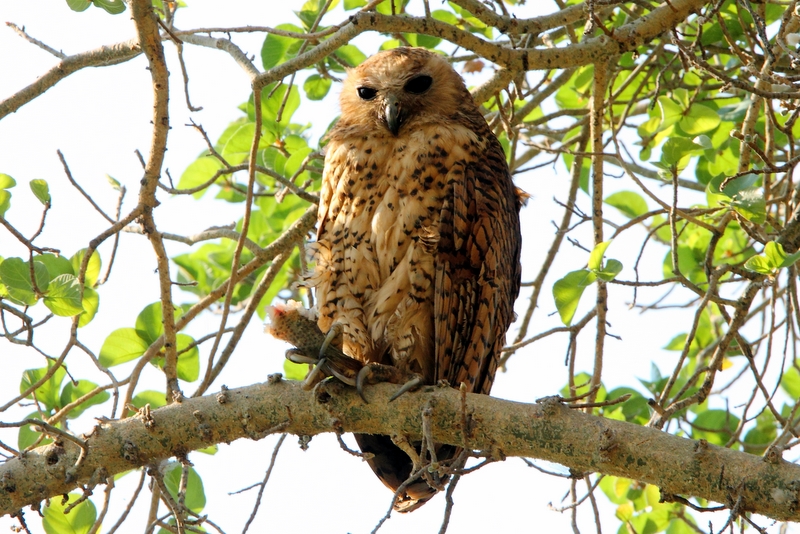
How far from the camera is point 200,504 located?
364 centimetres

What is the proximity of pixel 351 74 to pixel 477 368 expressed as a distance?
1792mm

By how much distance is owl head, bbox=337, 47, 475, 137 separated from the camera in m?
3.80

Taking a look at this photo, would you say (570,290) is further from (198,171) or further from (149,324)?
(198,171)

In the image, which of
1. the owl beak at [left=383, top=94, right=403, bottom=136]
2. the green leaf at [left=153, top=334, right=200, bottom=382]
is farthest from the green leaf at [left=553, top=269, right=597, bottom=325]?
the green leaf at [left=153, top=334, right=200, bottom=382]

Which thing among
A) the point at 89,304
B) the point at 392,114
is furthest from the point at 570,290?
the point at 89,304

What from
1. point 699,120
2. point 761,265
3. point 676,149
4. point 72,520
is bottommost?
point 72,520

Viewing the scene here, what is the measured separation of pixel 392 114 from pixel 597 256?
122 cm

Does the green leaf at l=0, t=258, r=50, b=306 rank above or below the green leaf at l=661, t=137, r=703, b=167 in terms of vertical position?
below

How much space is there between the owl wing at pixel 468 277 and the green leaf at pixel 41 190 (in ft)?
5.03

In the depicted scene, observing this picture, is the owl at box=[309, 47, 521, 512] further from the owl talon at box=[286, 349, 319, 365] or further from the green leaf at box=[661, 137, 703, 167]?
the green leaf at box=[661, 137, 703, 167]

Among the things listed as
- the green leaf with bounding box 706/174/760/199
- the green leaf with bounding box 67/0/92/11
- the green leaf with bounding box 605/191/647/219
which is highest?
the green leaf with bounding box 605/191/647/219

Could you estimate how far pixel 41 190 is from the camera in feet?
9.98

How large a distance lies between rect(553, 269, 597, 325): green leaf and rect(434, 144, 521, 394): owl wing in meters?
0.25

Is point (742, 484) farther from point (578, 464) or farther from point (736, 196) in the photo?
point (736, 196)
